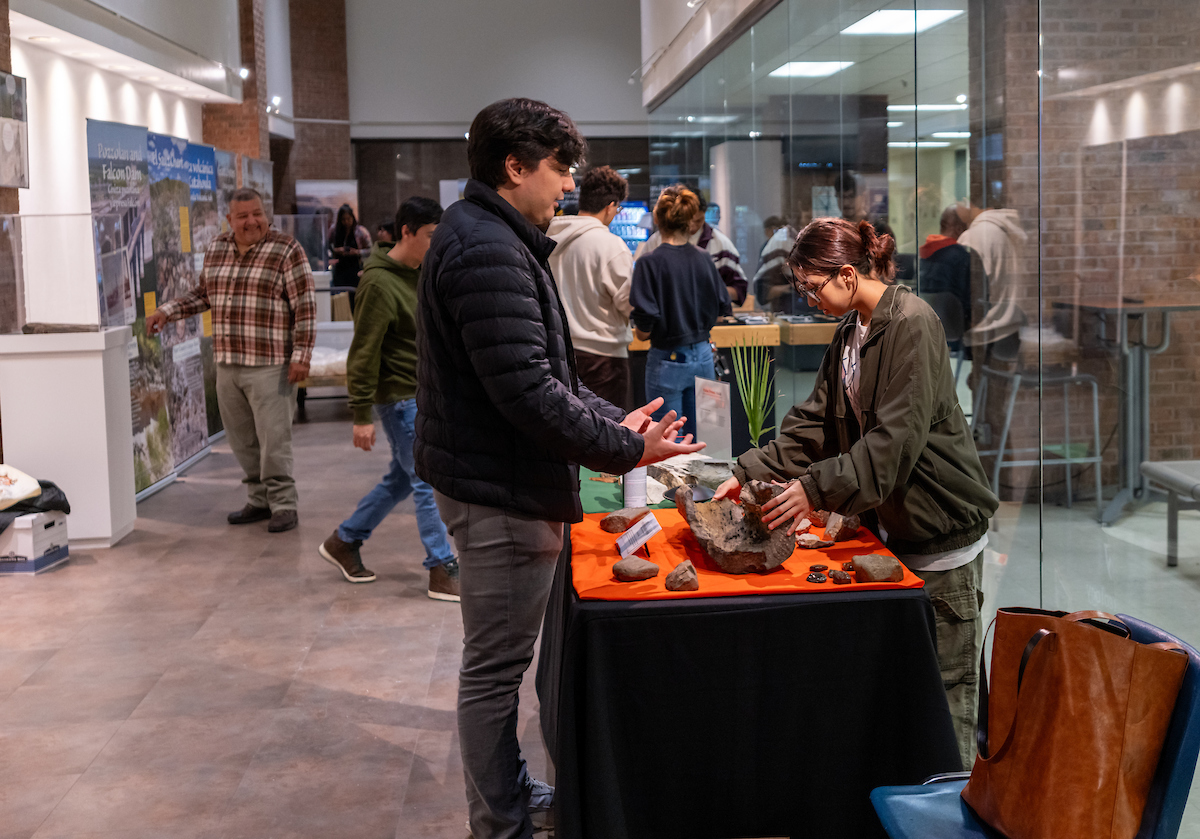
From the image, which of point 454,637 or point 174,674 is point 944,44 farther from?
point 174,674

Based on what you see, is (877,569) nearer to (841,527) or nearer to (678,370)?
(841,527)

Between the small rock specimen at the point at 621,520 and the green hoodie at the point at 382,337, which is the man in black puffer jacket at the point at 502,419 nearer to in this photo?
the small rock specimen at the point at 621,520

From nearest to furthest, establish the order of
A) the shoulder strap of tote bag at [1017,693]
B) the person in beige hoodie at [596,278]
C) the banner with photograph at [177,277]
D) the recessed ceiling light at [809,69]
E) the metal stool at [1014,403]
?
the shoulder strap of tote bag at [1017,693] < the metal stool at [1014,403] < the person in beige hoodie at [596,278] < the recessed ceiling light at [809,69] < the banner with photograph at [177,277]

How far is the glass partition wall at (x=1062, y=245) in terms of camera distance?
266 centimetres

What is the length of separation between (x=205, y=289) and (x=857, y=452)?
14.0 feet

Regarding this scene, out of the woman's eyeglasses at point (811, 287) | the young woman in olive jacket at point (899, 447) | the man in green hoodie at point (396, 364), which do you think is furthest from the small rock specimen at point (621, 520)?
the man in green hoodie at point (396, 364)

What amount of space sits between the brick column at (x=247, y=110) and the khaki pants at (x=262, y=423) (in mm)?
6023

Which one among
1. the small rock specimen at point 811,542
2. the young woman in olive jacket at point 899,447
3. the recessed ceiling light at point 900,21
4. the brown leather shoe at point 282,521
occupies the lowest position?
the brown leather shoe at point 282,521

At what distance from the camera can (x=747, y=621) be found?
1998mm

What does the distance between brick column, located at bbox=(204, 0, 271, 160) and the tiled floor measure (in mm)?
6740

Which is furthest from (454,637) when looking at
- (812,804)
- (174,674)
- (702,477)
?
(812,804)

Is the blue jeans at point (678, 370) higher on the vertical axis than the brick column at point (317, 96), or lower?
lower

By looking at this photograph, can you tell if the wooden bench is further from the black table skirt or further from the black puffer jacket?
the black puffer jacket

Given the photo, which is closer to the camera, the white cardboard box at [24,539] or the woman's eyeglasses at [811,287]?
the woman's eyeglasses at [811,287]
